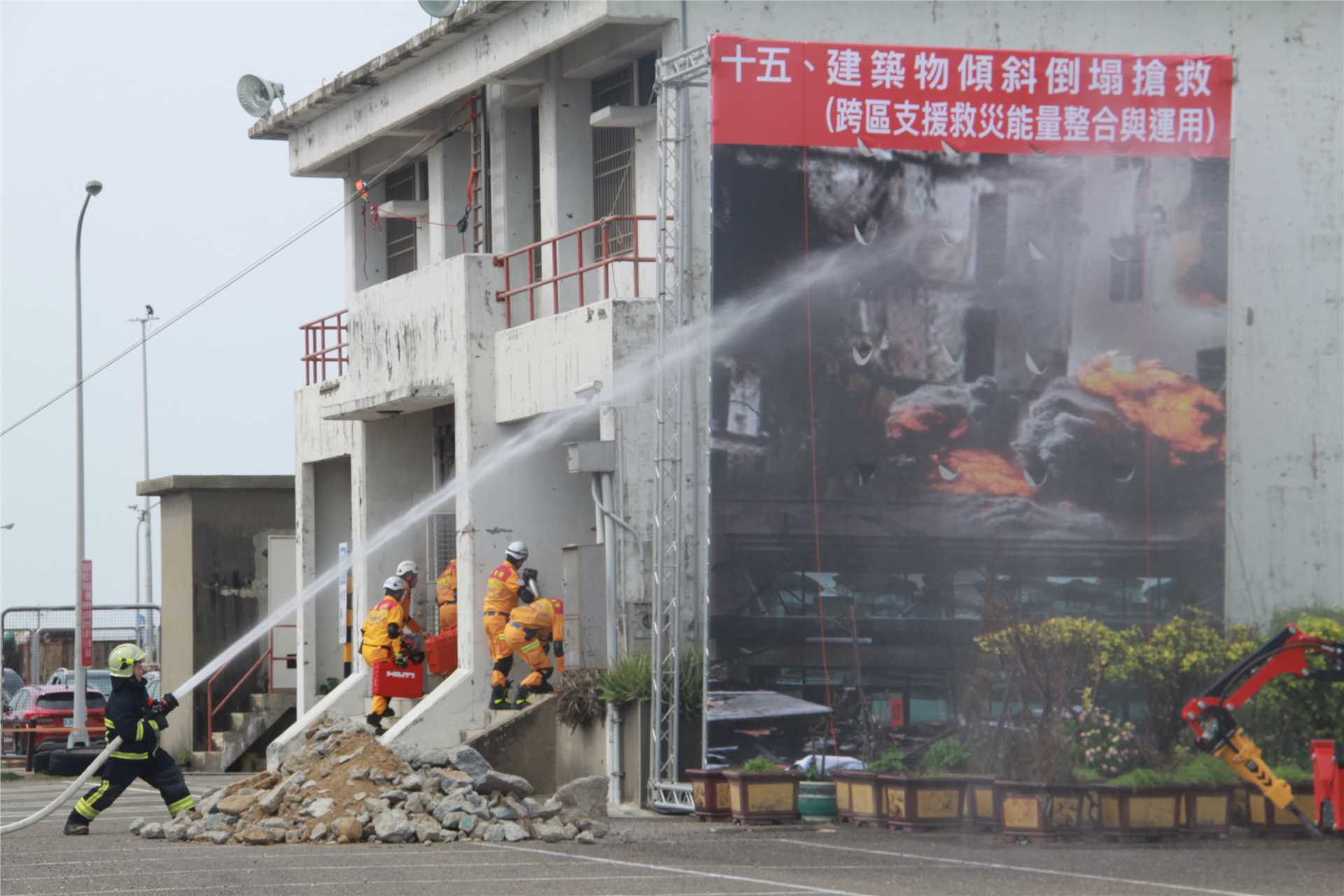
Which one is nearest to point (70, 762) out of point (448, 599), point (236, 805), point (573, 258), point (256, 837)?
point (448, 599)

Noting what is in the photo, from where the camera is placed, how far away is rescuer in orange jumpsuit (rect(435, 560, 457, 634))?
26344 millimetres

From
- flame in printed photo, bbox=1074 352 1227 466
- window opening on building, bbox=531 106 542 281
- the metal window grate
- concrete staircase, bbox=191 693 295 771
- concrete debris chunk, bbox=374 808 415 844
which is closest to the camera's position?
concrete debris chunk, bbox=374 808 415 844

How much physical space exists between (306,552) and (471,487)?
7.58 m

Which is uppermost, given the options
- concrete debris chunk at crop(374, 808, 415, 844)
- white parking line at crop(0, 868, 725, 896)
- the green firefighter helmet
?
the green firefighter helmet

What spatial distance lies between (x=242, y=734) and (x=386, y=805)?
14.9m

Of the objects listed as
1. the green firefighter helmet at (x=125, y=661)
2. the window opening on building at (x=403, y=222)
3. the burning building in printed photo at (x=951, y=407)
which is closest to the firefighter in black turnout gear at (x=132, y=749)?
the green firefighter helmet at (x=125, y=661)

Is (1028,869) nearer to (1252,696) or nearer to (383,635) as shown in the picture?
(1252,696)

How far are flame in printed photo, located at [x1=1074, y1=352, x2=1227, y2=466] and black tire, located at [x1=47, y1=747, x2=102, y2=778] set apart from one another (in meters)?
14.8

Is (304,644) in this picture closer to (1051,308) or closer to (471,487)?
(471,487)

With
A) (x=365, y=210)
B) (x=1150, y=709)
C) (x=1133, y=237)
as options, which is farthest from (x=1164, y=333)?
(x=365, y=210)

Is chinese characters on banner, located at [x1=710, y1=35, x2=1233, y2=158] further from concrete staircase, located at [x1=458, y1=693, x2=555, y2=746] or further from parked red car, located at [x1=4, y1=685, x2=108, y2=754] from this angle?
parked red car, located at [x1=4, y1=685, x2=108, y2=754]

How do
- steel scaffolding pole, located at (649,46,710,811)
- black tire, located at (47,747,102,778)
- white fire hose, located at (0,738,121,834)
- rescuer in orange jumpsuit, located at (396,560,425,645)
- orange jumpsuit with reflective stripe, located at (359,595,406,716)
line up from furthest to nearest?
black tire, located at (47,747,102,778) < rescuer in orange jumpsuit, located at (396,560,425,645) < orange jumpsuit with reflective stripe, located at (359,595,406,716) < steel scaffolding pole, located at (649,46,710,811) < white fire hose, located at (0,738,121,834)

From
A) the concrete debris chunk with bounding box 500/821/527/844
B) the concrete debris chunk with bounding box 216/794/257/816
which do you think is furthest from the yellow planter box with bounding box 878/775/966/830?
the concrete debris chunk with bounding box 216/794/257/816

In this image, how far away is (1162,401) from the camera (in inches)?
840
